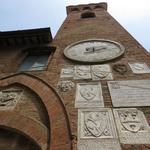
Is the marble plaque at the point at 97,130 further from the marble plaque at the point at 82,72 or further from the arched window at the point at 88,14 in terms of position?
the arched window at the point at 88,14

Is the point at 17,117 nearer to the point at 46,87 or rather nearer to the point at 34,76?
the point at 46,87

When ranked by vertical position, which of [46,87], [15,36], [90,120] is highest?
[15,36]

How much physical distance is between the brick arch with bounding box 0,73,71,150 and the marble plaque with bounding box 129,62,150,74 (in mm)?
2125

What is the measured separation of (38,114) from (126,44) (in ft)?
13.8

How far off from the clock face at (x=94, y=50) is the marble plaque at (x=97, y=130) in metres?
2.42

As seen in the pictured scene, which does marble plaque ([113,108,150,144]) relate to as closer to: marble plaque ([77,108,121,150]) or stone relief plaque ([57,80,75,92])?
marble plaque ([77,108,121,150])

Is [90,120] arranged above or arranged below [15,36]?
below

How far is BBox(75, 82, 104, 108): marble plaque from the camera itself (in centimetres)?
469

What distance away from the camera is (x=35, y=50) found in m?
8.38

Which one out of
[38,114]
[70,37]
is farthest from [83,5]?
[38,114]

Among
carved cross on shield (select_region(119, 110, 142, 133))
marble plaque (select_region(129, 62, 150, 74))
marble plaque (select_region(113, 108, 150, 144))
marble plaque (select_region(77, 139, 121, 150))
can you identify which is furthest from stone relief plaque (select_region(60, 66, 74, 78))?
marble plaque (select_region(77, 139, 121, 150))

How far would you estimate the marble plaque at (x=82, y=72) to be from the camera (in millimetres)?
5776

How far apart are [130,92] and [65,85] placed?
4.81 feet

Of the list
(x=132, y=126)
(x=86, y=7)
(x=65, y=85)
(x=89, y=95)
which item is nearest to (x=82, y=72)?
(x=65, y=85)
